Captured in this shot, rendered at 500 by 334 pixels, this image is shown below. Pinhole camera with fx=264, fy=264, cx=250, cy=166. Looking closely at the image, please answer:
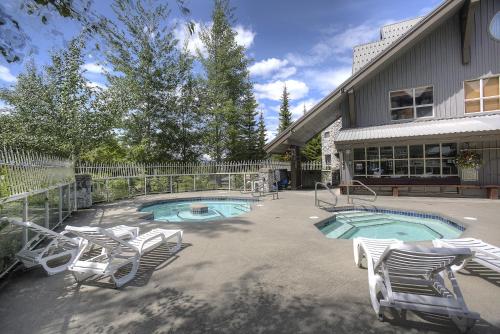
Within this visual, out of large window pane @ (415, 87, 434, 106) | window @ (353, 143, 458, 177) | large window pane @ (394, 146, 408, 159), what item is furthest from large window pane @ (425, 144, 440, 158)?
large window pane @ (415, 87, 434, 106)

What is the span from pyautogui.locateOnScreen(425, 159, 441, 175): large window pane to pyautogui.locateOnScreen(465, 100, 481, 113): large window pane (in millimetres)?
2604

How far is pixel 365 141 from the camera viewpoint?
12531mm

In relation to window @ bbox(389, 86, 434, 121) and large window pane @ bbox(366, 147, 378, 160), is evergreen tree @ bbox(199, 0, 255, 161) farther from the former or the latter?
window @ bbox(389, 86, 434, 121)

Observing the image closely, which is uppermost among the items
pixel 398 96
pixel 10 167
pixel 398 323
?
pixel 398 96

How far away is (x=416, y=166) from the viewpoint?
13281 mm

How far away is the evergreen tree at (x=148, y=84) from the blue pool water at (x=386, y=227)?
16.8m

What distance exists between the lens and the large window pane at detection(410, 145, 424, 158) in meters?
13.1

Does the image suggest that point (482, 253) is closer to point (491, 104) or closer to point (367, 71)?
point (367, 71)

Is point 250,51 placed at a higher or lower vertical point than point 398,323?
higher

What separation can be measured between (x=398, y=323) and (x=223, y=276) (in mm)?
2330

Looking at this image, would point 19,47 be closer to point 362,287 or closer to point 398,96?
point 362,287

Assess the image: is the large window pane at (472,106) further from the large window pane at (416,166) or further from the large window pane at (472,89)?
the large window pane at (416,166)

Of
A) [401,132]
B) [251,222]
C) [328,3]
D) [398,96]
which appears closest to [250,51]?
[328,3]

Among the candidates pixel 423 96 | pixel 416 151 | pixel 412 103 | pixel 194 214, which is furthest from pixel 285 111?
pixel 194 214
